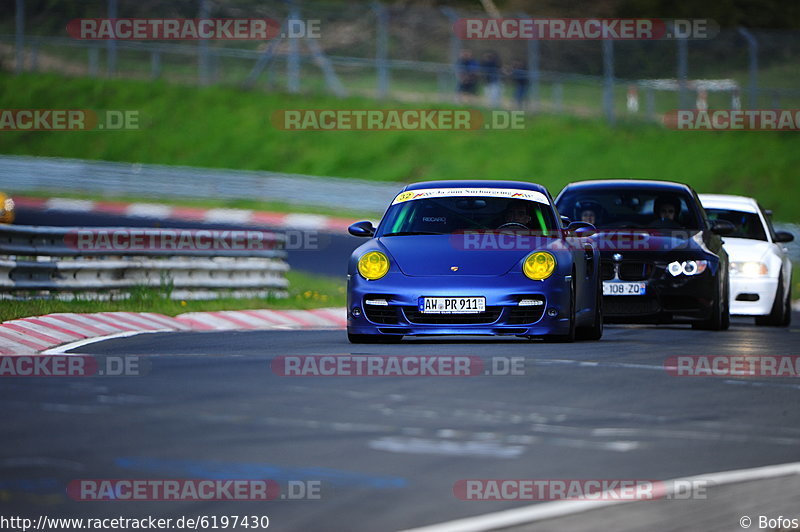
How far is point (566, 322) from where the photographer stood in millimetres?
12688

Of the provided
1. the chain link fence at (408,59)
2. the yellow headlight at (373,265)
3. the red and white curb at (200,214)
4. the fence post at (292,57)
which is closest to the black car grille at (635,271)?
the yellow headlight at (373,265)

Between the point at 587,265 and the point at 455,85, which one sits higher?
the point at 455,85

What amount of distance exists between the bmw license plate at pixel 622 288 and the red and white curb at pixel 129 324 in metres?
3.10

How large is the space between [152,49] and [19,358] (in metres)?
32.9

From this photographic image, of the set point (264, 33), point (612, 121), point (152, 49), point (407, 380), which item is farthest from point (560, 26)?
A: point (407, 380)

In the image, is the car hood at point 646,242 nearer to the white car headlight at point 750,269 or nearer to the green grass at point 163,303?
the white car headlight at point 750,269

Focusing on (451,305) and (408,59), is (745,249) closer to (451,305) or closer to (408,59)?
(451,305)

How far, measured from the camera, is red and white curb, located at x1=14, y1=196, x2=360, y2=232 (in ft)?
114

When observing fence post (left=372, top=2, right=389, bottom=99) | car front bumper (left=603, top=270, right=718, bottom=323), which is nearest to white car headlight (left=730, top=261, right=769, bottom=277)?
car front bumper (left=603, top=270, right=718, bottom=323)

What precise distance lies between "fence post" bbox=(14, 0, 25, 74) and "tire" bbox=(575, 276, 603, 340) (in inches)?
1191

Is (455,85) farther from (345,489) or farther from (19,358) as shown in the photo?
(345,489)

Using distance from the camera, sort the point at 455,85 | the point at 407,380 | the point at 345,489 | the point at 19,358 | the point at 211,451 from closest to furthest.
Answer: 1. the point at 345,489
2. the point at 211,451
3. the point at 407,380
4. the point at 19,358
5. the point at 455,85

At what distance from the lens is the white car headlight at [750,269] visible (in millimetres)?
17781

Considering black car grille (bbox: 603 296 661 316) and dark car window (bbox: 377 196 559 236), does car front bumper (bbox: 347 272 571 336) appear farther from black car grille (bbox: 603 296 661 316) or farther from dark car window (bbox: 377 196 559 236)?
black car grille (bbox: 603 296 661 316)
